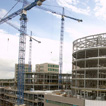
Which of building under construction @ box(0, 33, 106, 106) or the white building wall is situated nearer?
the white building wall

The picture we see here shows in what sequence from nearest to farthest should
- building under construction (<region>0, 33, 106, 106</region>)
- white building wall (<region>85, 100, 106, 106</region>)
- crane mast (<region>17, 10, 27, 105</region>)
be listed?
white building wall (<region>85, 100, 106, 106</region>) → building under construction (<region>0, 33, 106, 106</region>) → crane mast (<region>17, 10, 27, 105</region>)

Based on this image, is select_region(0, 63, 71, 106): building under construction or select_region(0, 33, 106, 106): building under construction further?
select_region(0, 63, 71, 106): building under construction

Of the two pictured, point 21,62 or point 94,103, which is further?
point 21,62

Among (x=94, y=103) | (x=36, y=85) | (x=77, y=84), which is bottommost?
(x=36, y=85)

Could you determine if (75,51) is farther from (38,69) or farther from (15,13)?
(38,69)

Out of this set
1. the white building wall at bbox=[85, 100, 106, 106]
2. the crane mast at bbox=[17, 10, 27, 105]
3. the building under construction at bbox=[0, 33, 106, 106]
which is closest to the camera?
the white building wall at bbox=[85, 100, 106, 106]

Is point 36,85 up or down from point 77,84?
down

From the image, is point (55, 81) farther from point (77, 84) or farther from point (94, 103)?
point (94, 103)

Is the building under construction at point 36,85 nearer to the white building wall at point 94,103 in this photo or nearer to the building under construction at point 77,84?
the building under construction at point 77,84

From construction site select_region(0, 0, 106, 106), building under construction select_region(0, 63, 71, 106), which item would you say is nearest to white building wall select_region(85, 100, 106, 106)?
construction site select_region(0, 0, 106, 106)

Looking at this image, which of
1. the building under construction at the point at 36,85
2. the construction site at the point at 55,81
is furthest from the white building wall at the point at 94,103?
the building under construction at the point at 36,85

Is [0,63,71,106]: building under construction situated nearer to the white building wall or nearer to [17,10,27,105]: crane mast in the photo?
[17,10,27,105]: crane mast

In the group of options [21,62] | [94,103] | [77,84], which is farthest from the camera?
[21,62]

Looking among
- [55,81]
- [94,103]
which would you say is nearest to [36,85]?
[55,81]
